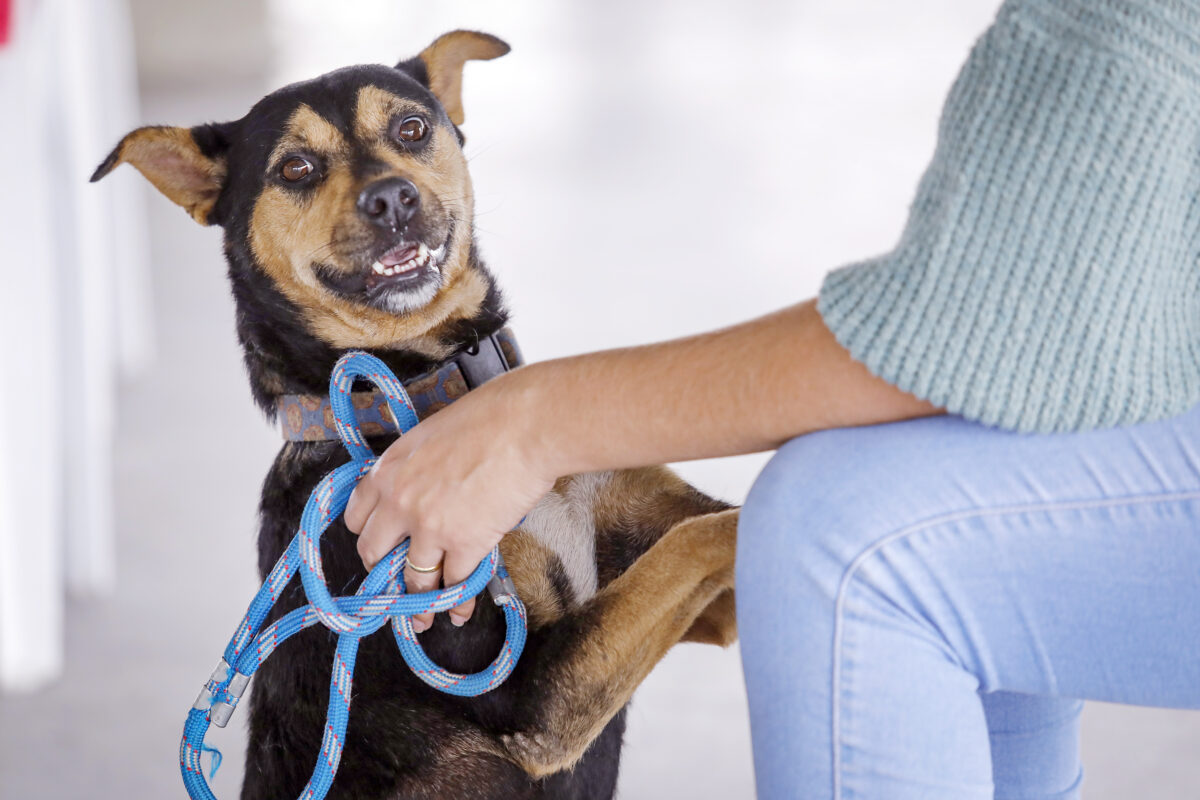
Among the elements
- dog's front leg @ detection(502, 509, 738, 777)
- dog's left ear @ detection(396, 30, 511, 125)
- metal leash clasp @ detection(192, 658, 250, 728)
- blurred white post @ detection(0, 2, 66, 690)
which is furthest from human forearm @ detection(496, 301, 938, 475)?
blurred white post @ detection(0, 2, 66, 690)

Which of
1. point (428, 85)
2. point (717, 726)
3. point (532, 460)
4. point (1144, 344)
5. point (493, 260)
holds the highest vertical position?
point (428, 85)

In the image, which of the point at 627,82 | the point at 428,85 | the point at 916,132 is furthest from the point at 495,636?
the point at 627,82

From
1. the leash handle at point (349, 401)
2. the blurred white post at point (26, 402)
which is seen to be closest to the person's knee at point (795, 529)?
the leash handle at point (349, 401)

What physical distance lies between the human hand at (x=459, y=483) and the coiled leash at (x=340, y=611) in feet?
0.11

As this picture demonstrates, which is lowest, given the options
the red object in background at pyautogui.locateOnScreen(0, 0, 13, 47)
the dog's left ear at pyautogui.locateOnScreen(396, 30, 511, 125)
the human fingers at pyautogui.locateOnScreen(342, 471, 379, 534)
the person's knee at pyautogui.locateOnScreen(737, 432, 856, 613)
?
the human fingers at pyautogui.locateOnScreen(342, 471, 379, 534)

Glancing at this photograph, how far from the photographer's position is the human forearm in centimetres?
97

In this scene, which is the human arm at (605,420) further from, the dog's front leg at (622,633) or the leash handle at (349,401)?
the dog's front leg at (622,633)

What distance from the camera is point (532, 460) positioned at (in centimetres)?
107

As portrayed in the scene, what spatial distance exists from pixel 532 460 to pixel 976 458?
0.39m

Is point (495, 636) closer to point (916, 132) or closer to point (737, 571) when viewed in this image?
point (737, 571)

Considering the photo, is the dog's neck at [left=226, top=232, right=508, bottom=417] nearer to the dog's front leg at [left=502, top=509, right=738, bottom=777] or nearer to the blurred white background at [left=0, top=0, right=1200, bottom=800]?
the dog's front leg at [left=502, top=509, right=738, bottom=777]

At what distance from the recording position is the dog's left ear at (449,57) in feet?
5.58

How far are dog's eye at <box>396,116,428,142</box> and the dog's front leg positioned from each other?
695mm

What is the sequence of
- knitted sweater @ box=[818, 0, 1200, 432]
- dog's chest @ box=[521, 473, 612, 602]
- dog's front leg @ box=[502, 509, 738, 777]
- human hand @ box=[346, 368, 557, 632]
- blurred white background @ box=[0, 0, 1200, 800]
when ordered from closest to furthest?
1. knitted sweater @ box=[818, 0, 1200, 432]
2. human hand @ box=[346, 368, 557, 632]
3. dog's front leg @ box=[502, 509, 738, 777]
4. dog's chest @ box=[521, 473, 612, 602]
5. blurred white background @ box=[0, 0, 1200, 800]
